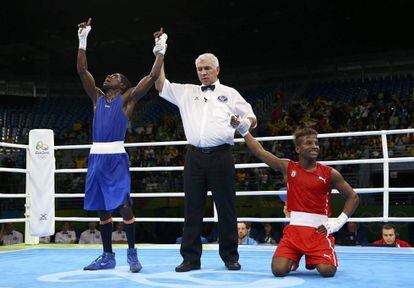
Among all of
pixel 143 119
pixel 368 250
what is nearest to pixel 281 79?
pixel 143 119

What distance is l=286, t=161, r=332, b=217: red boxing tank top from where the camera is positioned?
10.5 feet

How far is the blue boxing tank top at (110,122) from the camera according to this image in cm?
347

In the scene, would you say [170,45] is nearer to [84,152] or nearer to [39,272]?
[84,152]

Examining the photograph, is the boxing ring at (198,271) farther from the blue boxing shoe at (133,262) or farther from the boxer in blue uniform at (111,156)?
the boxer in blue uniform at (111,156)

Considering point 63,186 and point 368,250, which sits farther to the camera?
point 63,186

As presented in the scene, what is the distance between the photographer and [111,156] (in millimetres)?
3455

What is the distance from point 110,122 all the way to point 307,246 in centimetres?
150

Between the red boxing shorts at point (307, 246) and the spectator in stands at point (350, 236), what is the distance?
4.16 meters

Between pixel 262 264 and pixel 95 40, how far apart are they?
1386 cm

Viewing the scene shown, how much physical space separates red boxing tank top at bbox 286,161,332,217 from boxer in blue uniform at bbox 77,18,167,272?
1.07m

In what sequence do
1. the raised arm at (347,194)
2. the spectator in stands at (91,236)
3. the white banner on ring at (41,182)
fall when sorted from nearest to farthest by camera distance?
1. the raised arm at (347,194)
2. the white banner on ring at (41,182)
3. the spectator in stands at (91,236)

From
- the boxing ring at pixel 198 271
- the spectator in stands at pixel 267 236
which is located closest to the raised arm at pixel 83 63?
the boxing ring at pixel 198 271

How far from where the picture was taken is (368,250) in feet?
13.9

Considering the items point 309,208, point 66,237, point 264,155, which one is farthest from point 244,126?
point 66,237
